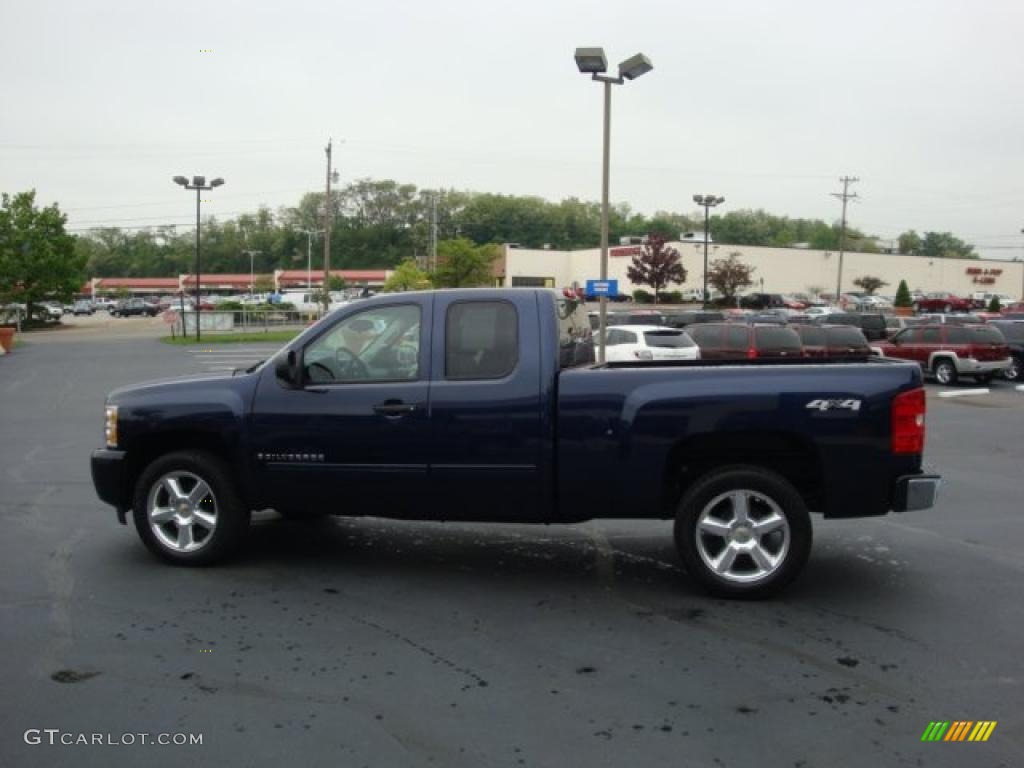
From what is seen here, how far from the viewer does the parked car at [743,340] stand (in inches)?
846

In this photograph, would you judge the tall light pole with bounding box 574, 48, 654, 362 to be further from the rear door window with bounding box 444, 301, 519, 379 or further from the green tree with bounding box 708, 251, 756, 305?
the green tree with bounding box 708, 251, 756, 305

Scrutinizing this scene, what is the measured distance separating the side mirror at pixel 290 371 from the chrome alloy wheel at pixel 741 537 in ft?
8.93

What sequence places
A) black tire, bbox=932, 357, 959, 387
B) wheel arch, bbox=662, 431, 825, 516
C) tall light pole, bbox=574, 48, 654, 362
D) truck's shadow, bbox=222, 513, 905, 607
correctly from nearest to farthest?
wheel arch, bbox=662, 431, 825, 516
truck's shadow, bbox=222, 513, 905, 607
tall light pole, bbox=574, 48, 654, 362
black tire, bbox=932, 357, 959, 387

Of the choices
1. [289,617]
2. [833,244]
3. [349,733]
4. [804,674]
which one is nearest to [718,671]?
[804,674]

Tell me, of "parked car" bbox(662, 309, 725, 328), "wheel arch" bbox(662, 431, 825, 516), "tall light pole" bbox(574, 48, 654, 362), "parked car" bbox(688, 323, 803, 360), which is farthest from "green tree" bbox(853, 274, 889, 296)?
"wheel arch" bbox(662, 431, 825, 516)

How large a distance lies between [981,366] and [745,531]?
19521 millimetres

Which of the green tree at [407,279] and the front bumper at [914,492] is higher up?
the green tree at [407,279]

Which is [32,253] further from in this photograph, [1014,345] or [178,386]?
[178,386]

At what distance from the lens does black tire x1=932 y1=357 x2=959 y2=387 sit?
23.1 meters

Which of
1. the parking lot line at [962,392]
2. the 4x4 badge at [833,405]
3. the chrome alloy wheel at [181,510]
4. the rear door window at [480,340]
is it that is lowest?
the parking lot line at [962,392]

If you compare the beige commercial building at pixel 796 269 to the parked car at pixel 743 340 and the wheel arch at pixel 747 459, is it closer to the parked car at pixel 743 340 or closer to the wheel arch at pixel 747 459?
the parked car at pixel 743 340

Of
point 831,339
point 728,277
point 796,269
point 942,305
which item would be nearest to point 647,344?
point 831,339

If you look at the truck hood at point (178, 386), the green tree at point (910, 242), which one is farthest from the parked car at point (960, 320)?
the green tree at point (910, 242)

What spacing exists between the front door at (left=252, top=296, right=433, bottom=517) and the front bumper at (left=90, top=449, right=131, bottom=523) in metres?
1.06
